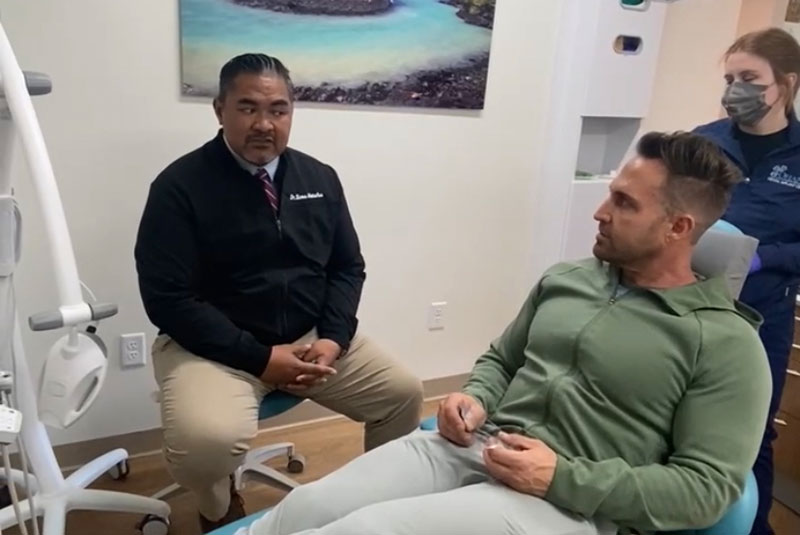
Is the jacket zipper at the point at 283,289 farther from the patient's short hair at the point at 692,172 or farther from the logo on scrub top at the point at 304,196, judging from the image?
the patient's short hair at the point at 692,172

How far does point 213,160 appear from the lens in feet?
5.82

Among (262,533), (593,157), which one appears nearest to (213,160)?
(262,533)

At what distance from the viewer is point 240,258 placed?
177cm

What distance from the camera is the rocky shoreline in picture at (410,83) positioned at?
2.13 metres

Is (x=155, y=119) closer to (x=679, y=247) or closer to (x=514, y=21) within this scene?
(x=514, y=21)

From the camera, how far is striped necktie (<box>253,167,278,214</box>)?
5.94 feet

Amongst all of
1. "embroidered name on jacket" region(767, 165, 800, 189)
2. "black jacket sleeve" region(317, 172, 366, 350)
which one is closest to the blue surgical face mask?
"embroidered name on jacket" region(767, 165, 800, 189)

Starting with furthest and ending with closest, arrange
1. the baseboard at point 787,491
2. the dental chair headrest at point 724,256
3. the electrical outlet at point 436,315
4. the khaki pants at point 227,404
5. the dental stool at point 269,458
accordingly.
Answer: the electrical outlet at point 436,315 → the baseboard at point 787,491 → the dental stool at point 269,458 → the khaki pants at point 227,404 → the dental chair headrest at point 724,256

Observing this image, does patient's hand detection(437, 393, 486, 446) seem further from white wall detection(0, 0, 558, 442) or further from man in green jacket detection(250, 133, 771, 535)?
white wall detection(0, 0, 558, 442)

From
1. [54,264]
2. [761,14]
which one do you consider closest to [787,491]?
[761,14]

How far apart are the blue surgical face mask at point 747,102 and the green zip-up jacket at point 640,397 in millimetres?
672

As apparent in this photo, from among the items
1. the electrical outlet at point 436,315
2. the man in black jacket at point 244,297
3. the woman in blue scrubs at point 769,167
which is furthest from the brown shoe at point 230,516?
the woman in blue scrubs at point 769,167

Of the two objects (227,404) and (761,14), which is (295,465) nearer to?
(227,404)

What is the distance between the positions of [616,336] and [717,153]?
0.38 m
